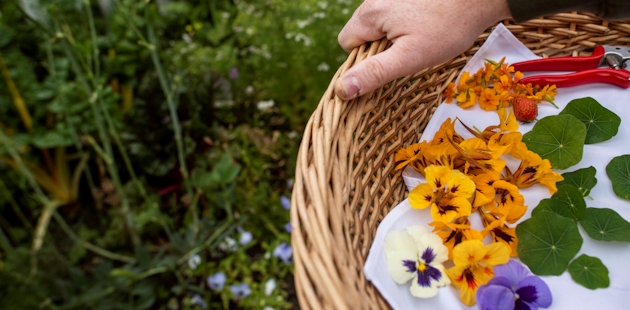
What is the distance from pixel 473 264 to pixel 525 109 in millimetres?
353

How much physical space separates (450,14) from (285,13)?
91 cm

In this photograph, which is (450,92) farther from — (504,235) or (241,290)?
(241,290)

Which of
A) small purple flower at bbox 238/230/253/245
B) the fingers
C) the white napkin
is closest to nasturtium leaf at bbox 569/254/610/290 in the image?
the white napkin

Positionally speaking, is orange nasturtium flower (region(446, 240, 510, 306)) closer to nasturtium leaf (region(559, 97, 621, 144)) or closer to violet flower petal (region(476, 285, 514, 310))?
violet flower petal (region(476, 285, 514, 310))

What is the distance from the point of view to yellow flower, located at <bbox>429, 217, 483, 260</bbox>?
0.59 m

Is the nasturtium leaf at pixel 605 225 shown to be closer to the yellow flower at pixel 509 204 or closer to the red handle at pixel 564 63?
the yellow flower at pixel 509 204

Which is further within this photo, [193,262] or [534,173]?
[193,262]

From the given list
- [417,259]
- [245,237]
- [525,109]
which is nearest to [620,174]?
[525,109]

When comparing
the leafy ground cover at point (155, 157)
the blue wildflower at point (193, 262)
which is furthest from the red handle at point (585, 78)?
the blue wildflower at point (193, 262)

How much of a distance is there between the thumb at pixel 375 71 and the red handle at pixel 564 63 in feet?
1.08

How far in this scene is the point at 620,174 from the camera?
667 mm

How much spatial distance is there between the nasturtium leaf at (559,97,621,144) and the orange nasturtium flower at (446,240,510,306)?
0.33 meters

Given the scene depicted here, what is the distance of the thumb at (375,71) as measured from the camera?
1.86 ft

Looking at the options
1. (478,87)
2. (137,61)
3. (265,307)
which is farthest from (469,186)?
(137,61)
